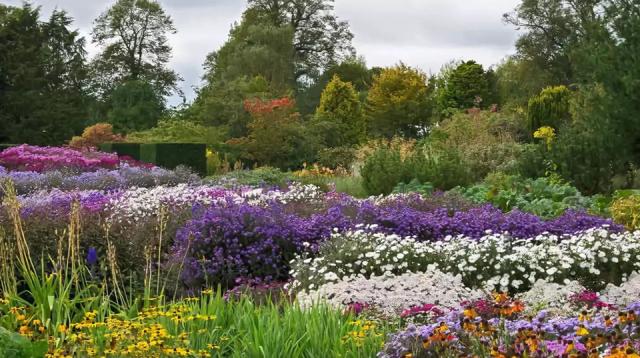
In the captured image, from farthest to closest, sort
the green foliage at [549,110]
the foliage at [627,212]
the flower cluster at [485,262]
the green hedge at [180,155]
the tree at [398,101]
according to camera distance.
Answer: the tree at [398,101]
the green foliage at [549,110]
the green hedge at [180,155]
the foliage at [627,212]
the flower cluster at [485,262]

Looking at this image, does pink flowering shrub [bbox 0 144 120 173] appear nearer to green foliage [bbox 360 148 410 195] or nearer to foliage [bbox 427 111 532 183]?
green foliage [bbox 360 148 410 195]

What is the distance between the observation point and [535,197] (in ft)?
39.1

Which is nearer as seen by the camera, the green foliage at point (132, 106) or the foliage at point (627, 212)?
the foliage at point (627, 212)

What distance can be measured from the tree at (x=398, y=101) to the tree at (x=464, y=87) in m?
0.98

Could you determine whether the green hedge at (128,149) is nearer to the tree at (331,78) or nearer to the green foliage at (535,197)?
the green foliage at (535,197)

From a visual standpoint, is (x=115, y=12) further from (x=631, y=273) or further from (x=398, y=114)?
(x=631, y=273)

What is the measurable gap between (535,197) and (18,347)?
29.5 feet

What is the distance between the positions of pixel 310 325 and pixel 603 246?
12.4 ft

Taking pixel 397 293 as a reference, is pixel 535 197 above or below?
above

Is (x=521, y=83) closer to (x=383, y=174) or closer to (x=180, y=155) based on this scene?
(x=180, y=155)

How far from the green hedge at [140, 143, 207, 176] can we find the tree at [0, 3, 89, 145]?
13776 mm

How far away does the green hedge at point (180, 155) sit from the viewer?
23.2 metres

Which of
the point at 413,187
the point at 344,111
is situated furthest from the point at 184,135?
the point at 413,187

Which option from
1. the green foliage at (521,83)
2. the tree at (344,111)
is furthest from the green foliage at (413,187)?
the green foliage at (521,83)
